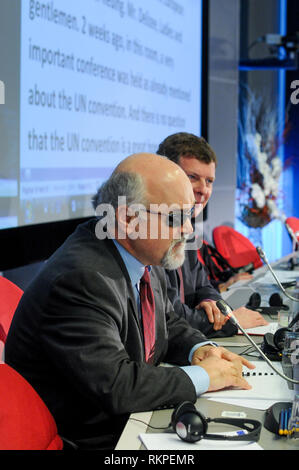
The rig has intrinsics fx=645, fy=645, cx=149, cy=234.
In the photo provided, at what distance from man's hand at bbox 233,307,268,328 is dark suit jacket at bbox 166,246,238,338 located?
9 cm

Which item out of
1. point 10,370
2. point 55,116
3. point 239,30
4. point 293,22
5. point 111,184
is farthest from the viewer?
point 293,22

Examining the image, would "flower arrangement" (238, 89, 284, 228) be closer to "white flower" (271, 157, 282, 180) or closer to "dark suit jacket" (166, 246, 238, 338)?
"white flower" (271, 157, 282, 180)

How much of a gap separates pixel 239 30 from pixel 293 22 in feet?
5.06

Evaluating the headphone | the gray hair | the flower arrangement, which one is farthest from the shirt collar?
the flower arrangement

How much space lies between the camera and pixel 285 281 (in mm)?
3516

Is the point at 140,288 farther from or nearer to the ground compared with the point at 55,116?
nearer to the ground

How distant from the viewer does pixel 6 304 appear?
1.99 metres

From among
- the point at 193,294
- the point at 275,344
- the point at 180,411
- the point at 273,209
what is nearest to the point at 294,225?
the point at 273,209

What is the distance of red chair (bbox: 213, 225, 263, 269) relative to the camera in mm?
5078

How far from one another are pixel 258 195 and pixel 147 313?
4591mm

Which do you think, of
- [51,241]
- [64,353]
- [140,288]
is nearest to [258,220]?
[51,241]

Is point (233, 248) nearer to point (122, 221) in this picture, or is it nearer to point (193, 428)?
point (122, 221)

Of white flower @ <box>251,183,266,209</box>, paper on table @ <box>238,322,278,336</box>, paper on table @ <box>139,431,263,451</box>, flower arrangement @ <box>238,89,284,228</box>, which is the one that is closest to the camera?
paper on table @ <box>139,431,263,451</box>

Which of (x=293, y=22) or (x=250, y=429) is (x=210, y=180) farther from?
(x=293, y=22)
